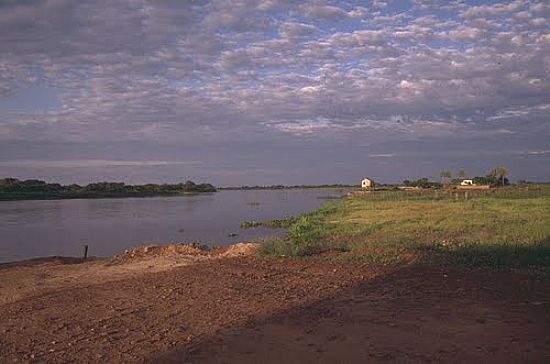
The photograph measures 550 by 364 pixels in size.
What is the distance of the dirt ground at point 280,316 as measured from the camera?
6.43 m

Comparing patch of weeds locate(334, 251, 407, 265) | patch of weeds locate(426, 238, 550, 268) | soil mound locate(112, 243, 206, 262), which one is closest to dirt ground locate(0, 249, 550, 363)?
patch of weeds locate(334, 251, 407, 265)

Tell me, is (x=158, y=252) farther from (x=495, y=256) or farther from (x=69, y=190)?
(x=69, y=190)

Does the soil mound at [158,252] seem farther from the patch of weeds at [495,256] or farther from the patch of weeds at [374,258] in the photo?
the patch of weeds at [495,256]

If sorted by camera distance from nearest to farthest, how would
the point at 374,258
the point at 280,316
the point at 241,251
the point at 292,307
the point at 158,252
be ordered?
the point at 280,316, the point at 292,307, the point at 374,258, the point at 241,251, the point at 158,252

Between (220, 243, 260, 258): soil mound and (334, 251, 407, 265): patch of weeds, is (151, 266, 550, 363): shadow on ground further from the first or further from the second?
(220, 243, 260, 258): soil mound

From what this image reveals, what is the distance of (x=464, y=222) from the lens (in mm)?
23609

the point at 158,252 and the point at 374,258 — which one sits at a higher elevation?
the point at 374,258

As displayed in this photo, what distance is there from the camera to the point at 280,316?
8.05 meters

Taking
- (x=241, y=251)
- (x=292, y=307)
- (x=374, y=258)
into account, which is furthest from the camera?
(x=241, y=251)

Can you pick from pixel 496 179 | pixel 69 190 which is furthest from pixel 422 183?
pixel 69 190

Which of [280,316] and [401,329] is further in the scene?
[280,316]

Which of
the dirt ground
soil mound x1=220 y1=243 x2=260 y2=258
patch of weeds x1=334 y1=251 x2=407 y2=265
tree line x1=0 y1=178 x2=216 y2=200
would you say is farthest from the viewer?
tree line x1=0 y1=178 x2=216 y2=200

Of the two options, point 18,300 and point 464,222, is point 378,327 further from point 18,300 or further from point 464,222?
point 464,222

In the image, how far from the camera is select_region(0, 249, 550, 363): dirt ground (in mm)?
6434
